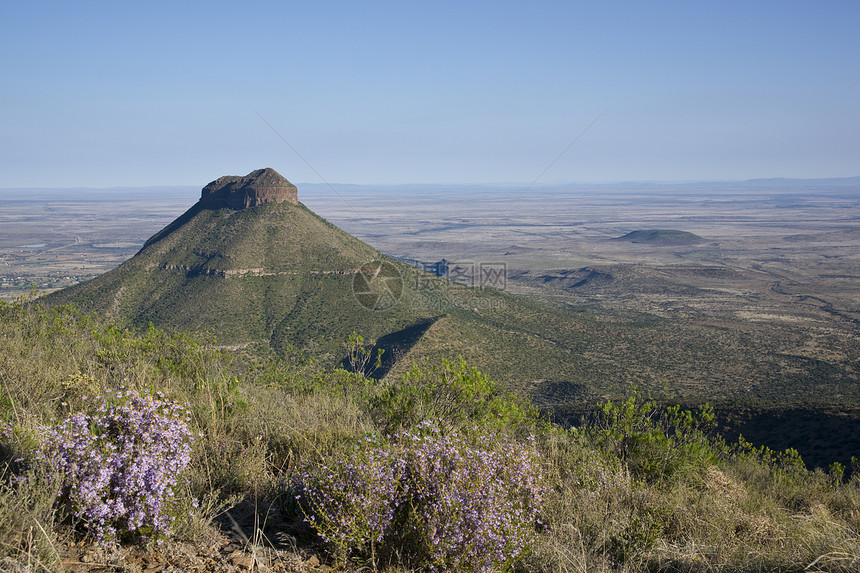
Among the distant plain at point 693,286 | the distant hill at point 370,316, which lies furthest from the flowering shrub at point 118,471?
the distant hill at point 370,316

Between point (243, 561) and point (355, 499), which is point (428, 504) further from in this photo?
point (243, 561)

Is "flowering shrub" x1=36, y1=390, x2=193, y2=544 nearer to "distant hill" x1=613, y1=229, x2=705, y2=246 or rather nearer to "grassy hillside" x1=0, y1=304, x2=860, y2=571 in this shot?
"grassy hillside" x1=0, y1=304, x2=860, y2=571

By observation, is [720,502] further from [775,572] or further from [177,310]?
[177,310]

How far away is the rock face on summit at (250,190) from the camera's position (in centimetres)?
4578

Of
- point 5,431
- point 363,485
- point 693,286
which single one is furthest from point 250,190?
point 693,286

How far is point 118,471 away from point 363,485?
1.69 metres

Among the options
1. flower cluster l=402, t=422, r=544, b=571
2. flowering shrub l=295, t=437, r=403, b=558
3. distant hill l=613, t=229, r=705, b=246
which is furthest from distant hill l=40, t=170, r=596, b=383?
distant hill l=613, t=229, r=705, b=246

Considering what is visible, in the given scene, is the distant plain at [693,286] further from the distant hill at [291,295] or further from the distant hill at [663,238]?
the distant hill at [291,295]

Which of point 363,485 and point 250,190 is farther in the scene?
point 250,190

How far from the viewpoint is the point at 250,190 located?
150ft

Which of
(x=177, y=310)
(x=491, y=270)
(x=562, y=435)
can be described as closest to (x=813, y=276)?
(x=491, y=270)

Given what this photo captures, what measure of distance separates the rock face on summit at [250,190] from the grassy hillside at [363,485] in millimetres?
39316

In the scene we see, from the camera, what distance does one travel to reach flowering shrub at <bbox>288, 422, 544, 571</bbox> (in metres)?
3.87

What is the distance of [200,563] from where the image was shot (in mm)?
3662
